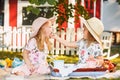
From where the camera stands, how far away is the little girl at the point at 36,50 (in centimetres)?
747

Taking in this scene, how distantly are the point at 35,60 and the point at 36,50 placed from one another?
0.18 m

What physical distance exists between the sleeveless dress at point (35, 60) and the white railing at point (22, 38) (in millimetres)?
6701

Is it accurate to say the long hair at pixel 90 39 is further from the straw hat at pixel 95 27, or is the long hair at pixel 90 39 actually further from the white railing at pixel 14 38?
A: the white railing at pixel 14 38

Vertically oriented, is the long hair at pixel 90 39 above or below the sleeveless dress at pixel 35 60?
above

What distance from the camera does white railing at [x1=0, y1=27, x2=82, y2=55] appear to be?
1438 centimetres

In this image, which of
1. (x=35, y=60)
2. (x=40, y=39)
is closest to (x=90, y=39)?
(x=40, y=39)

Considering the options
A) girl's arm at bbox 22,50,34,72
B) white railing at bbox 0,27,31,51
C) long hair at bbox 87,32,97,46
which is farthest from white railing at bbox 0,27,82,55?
girl's arm at bbox 22,50,34,72

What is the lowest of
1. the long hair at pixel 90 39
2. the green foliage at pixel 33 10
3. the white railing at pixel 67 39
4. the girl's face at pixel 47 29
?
the white railing at pixel 67 39

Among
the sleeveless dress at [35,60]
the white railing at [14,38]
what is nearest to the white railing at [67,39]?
the white railing at [14,38]

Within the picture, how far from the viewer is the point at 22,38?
14930 millimetres

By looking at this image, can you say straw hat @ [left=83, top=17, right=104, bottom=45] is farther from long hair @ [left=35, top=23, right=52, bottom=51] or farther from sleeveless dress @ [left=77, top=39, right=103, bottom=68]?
long hair @ [left=35, top=23, right=52, bottom=51]

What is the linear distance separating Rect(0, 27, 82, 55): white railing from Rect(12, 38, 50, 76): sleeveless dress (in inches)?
264

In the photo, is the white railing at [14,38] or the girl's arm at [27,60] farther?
the white railing at [14,38]

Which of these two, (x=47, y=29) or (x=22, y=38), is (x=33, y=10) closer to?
(x=47, y=29)
